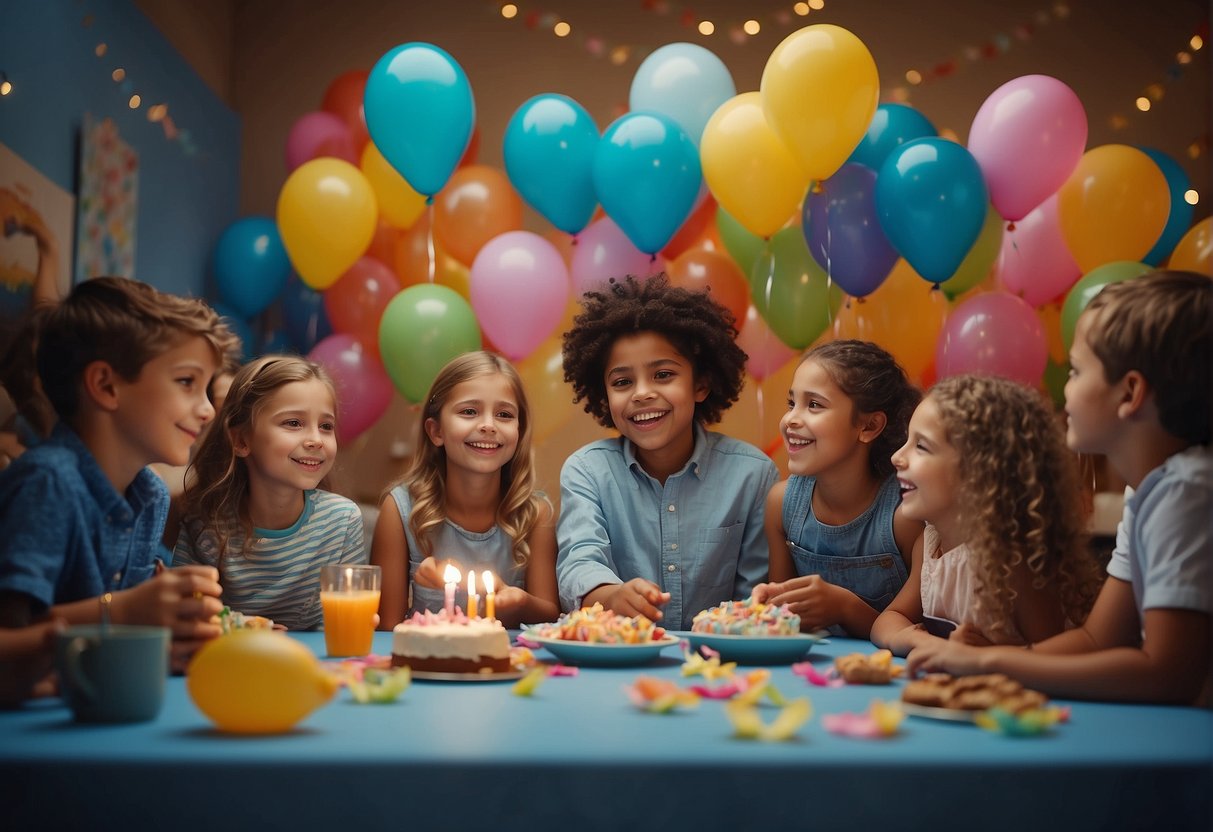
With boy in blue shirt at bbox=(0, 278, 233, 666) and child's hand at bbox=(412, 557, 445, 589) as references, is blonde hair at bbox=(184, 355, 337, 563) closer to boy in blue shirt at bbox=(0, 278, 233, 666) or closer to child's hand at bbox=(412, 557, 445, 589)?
child's hand at bbox=(412, 557, 445, 589)

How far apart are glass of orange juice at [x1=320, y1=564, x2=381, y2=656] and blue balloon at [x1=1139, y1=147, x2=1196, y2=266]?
314cm

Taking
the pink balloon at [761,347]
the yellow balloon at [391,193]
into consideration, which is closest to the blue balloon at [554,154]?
the yellow balloon at [391,193]

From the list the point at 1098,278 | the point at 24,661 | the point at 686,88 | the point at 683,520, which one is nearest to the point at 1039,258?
the point at 1098,278

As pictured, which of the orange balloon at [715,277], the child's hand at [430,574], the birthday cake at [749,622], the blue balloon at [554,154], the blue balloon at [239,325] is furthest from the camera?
the blue balloon at [239,325]

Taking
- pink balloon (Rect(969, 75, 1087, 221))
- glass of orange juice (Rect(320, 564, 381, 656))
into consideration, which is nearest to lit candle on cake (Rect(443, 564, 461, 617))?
glass of orange juice (Rect(320, 564, 381, 656))

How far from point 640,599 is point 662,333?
919 millimetres

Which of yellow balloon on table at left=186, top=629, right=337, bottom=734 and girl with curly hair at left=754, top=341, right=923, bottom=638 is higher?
girl with curly hair at left=754, top=341, right=923, bottom=638

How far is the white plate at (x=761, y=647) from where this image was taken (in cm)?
157

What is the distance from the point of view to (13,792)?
89cm

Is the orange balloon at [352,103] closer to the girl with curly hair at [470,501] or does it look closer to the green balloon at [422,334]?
the green balloon at [422,334]

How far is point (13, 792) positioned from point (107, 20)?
10.9 feet

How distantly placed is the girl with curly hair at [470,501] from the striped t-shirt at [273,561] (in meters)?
0.18

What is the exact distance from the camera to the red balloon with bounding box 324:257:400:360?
399 cm

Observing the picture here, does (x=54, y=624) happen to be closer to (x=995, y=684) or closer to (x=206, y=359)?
(x=206, y=359)
